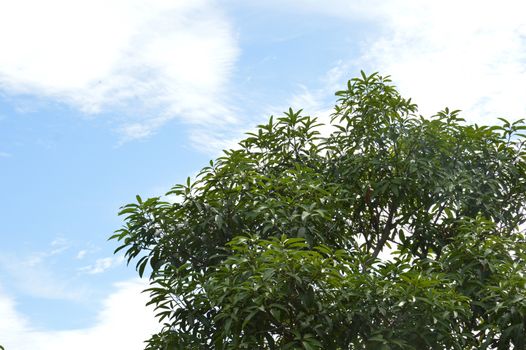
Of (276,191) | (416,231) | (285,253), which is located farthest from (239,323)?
(416,231)

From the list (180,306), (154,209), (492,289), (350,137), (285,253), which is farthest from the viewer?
(350,137)

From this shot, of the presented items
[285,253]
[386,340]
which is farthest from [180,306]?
[386,340]

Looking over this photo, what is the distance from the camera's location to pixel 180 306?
711cm

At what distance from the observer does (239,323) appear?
614cm

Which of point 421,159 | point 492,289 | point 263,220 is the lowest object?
point 492,289

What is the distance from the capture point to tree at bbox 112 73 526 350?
6012mm

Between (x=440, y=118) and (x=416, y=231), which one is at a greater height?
(x=440, y=118)

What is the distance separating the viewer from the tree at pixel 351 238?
6012mm

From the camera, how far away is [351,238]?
786 centimetres

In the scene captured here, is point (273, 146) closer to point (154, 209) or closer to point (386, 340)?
point (154, 209)

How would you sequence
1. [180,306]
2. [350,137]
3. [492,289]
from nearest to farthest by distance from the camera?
1. [492,289]
2. [180,306]
3. [350,137]

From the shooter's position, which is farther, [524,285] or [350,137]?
[350,137]

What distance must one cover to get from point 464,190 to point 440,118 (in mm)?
926

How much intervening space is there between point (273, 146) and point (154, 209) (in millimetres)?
1549
